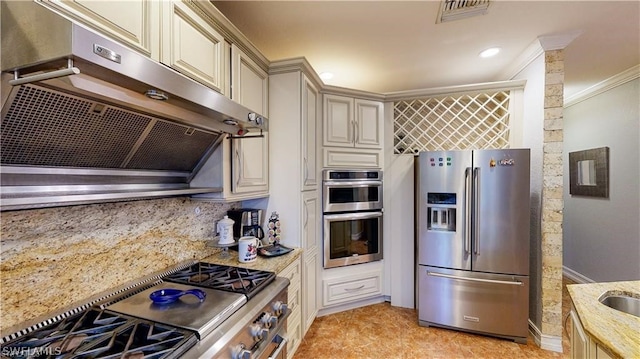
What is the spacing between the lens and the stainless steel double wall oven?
95.1 inches

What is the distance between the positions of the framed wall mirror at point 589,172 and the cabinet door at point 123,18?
4.55 meters

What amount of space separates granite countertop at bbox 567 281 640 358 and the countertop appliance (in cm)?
131

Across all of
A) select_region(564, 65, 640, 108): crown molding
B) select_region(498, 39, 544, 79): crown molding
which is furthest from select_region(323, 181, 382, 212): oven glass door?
select_region(564, 65, 640, 108): crown molding

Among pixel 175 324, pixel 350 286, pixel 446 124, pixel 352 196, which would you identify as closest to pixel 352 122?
pixel 352 196

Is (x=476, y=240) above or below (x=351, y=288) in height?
above

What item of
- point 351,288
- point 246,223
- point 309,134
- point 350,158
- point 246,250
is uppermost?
point 309,134

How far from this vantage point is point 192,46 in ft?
4.21

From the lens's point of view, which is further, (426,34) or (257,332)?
(426,34)

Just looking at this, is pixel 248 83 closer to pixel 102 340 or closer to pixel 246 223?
pixel 246 223

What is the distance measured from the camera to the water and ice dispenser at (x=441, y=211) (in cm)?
224

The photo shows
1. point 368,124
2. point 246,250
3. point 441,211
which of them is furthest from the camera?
point 368,124

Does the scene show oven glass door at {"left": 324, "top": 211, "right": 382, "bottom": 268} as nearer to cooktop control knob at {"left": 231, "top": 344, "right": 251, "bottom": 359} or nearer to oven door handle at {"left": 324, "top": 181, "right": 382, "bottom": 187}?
oven door handle at {"left": 324, "top": 181, "right": 382, "bottom": 187}

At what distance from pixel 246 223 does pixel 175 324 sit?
1.00 metres

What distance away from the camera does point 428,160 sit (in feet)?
7.52
